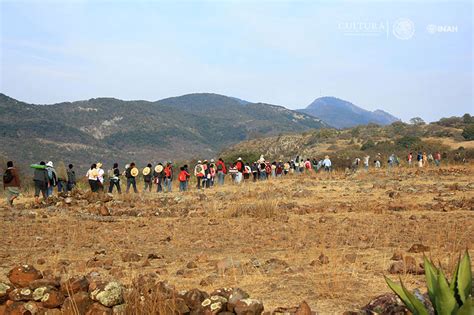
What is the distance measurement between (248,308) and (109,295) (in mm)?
1335

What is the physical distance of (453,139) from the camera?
54.9 m

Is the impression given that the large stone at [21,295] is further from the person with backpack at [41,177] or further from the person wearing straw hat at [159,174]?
the person wearing straw hat at [159,174]

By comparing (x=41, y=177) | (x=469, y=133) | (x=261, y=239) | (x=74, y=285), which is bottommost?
(x=261, y=239)

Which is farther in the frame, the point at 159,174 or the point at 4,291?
the point at 159,174

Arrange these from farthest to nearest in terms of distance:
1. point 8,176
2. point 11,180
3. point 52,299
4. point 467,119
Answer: point 467,119
point 11,180
point 8,176
point 52,299

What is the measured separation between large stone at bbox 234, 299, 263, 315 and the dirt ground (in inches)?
26.1

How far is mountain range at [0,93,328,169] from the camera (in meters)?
81.7

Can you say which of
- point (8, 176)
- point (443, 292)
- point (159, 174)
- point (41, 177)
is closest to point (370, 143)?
point (159, 174)

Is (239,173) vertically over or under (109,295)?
under

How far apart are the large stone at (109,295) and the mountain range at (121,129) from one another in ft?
230

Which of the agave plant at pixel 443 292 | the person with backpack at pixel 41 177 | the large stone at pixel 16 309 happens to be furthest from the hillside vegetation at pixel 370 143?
the agave plant at pixel 443 292

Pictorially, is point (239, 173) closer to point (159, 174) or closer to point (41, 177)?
point (159, 174)

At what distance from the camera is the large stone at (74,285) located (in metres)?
5.14

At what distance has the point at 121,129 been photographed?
118000 mm
